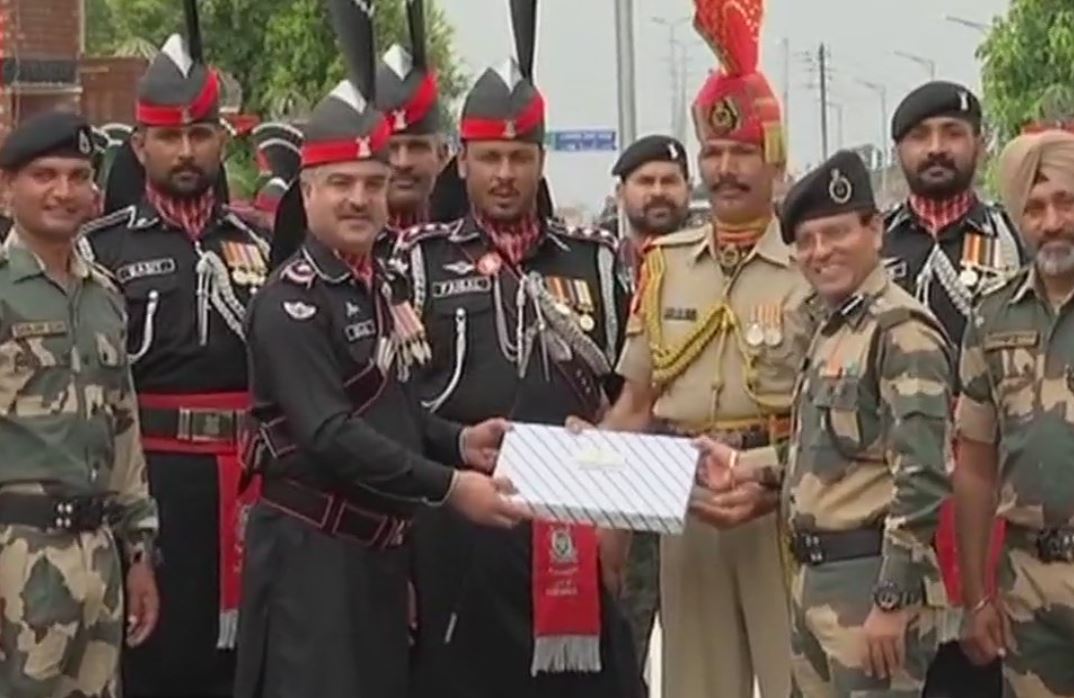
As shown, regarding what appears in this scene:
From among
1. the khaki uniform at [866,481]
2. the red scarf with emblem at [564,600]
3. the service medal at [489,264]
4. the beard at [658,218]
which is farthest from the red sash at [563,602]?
the beard at [658,218]

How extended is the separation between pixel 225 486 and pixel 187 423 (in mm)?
237

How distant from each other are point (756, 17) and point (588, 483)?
1664 mm

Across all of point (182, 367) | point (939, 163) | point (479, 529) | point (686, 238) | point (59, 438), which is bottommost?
point (479, 529)

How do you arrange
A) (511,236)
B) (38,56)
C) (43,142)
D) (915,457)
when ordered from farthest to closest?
(38,56)
(511,236)
(43,142)
(915,457)

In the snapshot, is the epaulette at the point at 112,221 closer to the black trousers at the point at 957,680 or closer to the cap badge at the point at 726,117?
the cap badge at the point at 726,117

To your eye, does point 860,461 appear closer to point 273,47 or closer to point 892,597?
point 892,597

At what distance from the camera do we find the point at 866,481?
5.32 m

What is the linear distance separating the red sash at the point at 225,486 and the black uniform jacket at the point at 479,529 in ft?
2.22

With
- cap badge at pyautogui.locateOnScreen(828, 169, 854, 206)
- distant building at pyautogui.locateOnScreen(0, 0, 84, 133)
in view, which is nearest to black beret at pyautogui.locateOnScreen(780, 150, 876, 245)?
cap badge at pyautogui.locateOnScreen(828, 169, 854, 206)

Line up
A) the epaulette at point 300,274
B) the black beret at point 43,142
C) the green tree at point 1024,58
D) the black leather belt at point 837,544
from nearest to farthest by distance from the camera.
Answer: the black leather belt at point 837,544 → the epaulette at point 300,274 → the black beret at point 43,142 → the green tree at point 1024,58

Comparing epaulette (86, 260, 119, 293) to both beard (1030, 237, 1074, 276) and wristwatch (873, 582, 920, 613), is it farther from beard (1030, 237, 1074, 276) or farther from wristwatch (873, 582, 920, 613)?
beard (1030, 237, 1074, 276)

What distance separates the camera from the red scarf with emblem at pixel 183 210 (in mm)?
6895

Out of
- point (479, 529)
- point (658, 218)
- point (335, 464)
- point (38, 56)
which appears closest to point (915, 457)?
point (335, 464)

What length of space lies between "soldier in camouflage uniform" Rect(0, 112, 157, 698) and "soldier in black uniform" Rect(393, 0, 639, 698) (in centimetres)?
93
